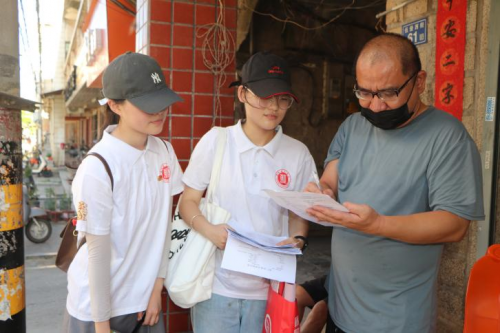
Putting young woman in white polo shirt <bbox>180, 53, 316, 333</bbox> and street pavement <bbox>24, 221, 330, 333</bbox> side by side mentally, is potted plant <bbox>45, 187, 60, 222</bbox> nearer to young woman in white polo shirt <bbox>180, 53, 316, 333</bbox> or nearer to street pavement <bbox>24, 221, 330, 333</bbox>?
street pavement <bbox>24, 221, 330, 333</bbox>

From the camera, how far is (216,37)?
10.0 ft

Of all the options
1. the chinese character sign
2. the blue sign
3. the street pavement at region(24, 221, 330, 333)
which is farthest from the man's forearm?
the street pavement at region(24, 221, 330, 333)

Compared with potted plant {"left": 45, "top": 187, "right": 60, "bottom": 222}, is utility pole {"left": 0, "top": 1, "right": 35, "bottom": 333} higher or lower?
higher

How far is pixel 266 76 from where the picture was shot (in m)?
2.11

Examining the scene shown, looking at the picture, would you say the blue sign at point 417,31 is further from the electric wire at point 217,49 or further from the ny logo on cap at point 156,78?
the ny logo on cap at point 156,78

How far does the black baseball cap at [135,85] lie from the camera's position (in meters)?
1.96

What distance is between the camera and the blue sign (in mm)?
2771

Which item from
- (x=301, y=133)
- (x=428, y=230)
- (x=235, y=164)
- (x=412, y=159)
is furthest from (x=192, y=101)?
(x=301, y=133)

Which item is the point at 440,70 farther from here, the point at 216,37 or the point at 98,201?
the point at 98,201

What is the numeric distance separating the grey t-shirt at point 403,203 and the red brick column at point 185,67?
4.77 ft

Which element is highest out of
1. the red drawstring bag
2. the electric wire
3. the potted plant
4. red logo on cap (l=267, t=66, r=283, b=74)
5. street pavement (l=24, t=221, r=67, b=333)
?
the electric wire

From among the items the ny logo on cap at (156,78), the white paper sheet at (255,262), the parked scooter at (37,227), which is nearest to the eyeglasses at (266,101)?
the ny logo on cap at (156,78)

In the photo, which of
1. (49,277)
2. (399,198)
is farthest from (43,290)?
(399,198)

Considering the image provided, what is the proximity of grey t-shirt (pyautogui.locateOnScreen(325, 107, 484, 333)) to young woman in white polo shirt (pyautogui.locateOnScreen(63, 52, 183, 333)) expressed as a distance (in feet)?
3.10
